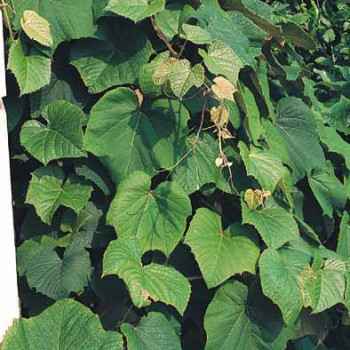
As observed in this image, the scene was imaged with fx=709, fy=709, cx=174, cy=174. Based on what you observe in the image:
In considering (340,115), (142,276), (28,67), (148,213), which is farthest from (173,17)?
(340,115)

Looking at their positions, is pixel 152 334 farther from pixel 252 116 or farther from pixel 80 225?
pixel 252 116

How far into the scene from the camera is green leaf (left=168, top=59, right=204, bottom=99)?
1651 millimetres

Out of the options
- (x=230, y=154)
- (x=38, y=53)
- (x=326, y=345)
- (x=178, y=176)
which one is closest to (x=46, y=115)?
(x=38, y=53)

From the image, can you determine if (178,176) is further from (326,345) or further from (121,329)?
(326,345)

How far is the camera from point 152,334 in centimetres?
163

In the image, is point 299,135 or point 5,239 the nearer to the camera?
point 5,239

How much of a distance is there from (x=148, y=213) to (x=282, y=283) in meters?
0.38

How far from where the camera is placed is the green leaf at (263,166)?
184cm

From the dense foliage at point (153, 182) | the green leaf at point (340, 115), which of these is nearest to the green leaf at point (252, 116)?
the dense foliage at point (153, 182)

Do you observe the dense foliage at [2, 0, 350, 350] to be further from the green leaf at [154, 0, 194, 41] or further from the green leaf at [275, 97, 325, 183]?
the green leaf at [275, 97, 325, 183]

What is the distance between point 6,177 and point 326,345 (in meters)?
1.31

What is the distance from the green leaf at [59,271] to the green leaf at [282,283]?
1.43 ft

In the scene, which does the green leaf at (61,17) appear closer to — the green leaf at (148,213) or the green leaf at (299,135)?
the green leaf at (148,213)

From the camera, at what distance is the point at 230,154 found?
1887 millimetres
